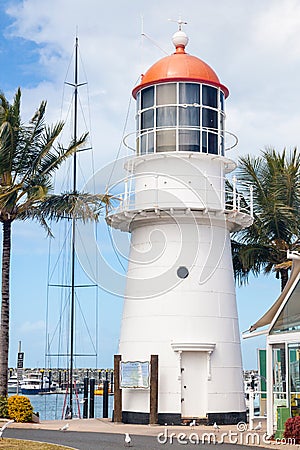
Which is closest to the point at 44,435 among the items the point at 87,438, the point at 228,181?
the point at 87,438

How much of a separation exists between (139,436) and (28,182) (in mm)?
9861

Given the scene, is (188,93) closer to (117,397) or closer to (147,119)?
(147,119)

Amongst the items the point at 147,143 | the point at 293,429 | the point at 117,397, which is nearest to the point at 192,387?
the point at 117,397

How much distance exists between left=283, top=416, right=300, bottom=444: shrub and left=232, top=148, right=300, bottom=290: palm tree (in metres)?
9.95

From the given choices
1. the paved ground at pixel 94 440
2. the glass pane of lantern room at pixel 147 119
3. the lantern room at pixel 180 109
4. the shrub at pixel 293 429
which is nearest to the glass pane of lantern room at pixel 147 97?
the lantern room at pixel 180 109

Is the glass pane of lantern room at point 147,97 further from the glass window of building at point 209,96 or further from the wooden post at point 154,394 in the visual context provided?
the wooden post at point 154,394

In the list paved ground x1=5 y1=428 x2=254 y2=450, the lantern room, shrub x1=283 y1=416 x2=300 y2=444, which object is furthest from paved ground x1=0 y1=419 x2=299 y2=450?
the lantern room

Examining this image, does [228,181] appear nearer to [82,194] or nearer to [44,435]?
[82,194]

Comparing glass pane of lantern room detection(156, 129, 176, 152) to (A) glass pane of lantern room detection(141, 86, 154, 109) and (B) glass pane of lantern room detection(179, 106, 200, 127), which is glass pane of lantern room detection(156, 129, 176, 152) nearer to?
(B) glass pane of lantern room detection(179, 106, 200, 127)

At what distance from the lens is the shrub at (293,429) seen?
17906 mm

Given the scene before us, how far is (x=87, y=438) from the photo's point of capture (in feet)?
63.9

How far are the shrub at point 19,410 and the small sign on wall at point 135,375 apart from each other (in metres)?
3.23

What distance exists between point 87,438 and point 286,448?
5.17 m

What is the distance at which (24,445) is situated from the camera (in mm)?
16734
